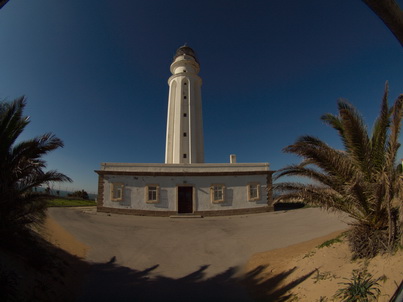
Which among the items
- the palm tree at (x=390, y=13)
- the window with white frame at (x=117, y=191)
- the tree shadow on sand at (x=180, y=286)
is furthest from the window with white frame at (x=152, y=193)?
the palm tree at (x=390, y=13)

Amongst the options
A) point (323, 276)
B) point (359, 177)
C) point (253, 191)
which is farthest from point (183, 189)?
point (359, 177)

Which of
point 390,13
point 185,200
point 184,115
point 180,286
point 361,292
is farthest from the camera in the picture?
point 184,115

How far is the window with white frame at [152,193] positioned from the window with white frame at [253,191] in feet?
24.8

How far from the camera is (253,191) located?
15469 millimetres

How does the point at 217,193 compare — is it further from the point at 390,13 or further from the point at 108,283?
the point at 390,13

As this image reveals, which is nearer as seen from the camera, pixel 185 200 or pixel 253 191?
pixel 185 200

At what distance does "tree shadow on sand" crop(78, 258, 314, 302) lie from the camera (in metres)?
3.85

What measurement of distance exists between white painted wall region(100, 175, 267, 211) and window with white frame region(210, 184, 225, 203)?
10.3 inches

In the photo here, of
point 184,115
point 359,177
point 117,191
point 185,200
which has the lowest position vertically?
point 185,200

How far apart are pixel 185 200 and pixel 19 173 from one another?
1126 centimetres

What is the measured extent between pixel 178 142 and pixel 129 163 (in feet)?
19.9

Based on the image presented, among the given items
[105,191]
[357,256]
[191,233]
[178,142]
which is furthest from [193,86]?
[357,256]

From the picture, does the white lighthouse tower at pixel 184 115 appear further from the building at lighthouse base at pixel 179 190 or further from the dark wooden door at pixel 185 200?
the dark wooden door at pixel 185 200

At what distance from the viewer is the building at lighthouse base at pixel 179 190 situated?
1441 centimetres
